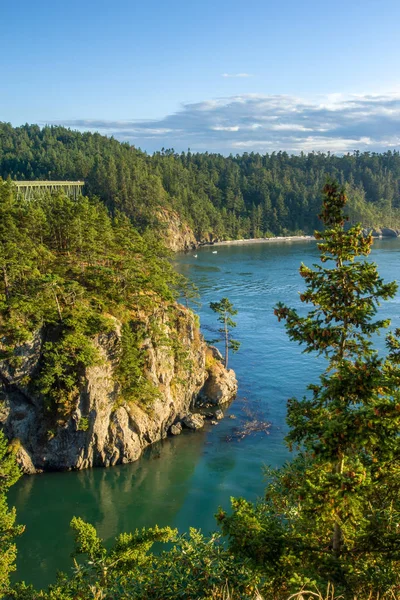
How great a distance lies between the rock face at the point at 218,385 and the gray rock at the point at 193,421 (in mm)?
4120

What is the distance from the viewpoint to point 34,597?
61.7 feet

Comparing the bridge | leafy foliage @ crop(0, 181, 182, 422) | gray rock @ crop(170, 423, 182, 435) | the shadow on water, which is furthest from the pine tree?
the bridge

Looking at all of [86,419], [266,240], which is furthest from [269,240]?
[86,419]

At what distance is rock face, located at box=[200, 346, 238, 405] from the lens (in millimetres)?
50500

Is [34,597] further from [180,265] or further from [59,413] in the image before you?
[180,265]

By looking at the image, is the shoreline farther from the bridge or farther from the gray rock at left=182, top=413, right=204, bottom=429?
the gray rock at left=182, top=413, right=204, bottom=429

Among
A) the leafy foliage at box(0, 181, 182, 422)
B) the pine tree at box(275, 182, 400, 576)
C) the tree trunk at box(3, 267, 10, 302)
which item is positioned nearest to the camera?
the pine tree at box(275, 182, 400, 576)

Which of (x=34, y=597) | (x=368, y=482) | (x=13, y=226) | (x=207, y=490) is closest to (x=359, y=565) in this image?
(x=368, y=482)

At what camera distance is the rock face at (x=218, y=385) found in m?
50.5

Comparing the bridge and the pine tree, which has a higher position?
the bridge

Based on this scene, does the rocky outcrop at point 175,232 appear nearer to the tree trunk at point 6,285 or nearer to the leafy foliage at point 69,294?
the leafy foliage at point 69,294

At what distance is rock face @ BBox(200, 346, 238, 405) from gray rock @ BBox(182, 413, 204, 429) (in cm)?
412

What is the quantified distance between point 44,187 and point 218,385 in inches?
3744

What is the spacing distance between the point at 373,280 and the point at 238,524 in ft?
23.6
